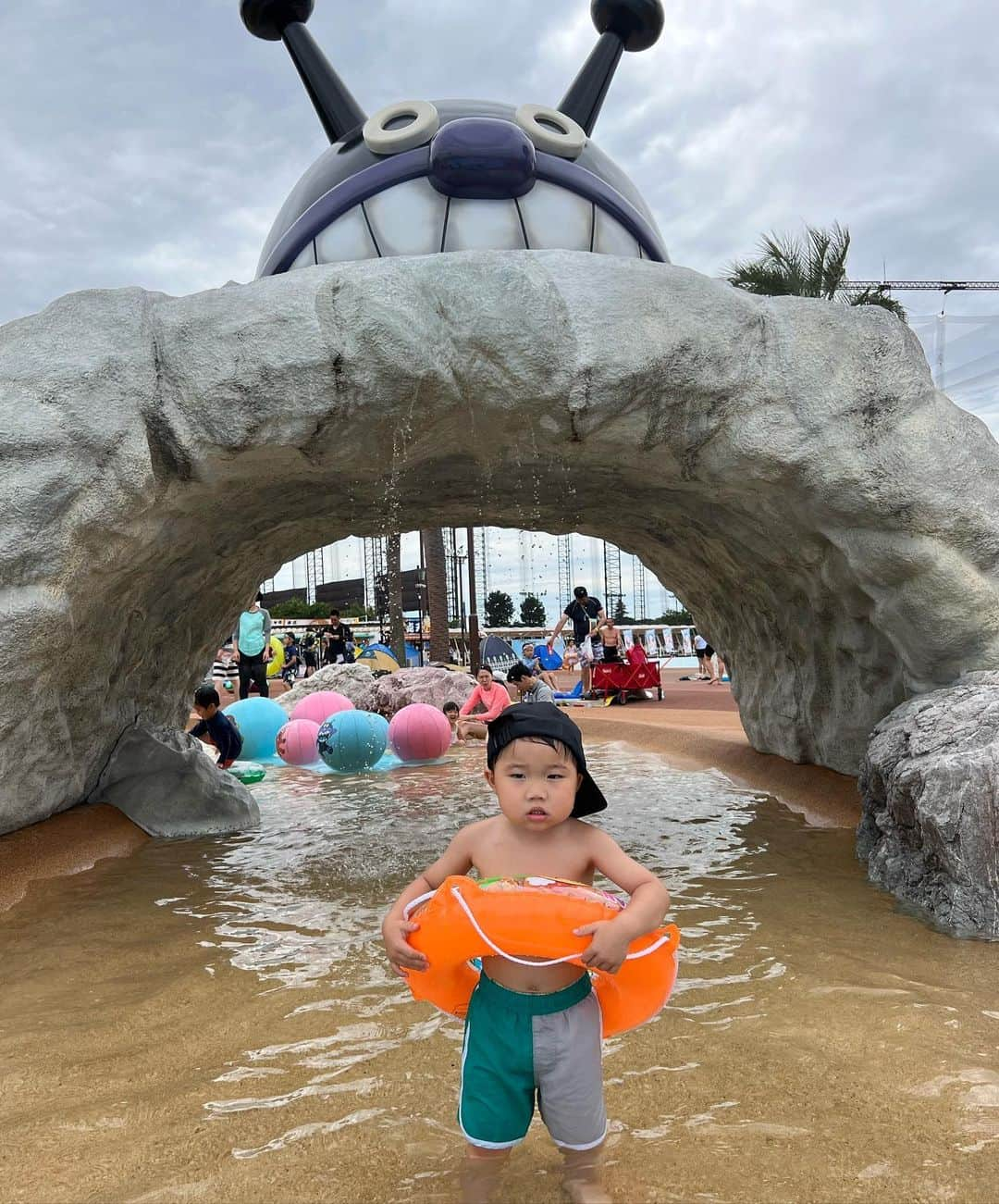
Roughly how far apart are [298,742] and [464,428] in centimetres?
613

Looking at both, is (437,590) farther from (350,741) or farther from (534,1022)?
(534,1022)

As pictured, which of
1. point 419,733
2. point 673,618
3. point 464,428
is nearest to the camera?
point 464,428

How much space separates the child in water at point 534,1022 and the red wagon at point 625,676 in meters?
12.7

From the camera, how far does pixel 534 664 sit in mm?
18797

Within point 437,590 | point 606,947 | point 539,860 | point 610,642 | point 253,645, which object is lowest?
point 606,947

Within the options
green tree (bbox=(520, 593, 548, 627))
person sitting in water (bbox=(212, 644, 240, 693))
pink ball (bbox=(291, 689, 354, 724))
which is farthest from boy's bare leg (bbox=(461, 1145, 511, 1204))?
green tree (bbox=(520, 593, 548, 627))

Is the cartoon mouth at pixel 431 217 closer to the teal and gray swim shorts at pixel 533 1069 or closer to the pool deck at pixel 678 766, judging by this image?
the pool deck at pixel 678 766

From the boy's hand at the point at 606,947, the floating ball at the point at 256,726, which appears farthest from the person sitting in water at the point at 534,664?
the boy's hand at the point at 606,947

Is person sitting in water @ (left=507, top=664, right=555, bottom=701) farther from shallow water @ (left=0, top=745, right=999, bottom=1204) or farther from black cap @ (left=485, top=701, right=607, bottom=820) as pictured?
black cap @ (left=485, top=701, right=607, bottom=820)

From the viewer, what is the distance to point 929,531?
4402mm

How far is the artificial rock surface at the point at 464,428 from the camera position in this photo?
12.7ft

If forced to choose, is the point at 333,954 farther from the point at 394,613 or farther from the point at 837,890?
the point at 394,613

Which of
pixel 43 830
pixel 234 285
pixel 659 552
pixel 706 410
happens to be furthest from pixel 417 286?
pixel 659 552

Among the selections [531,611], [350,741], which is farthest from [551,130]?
[531,611]
